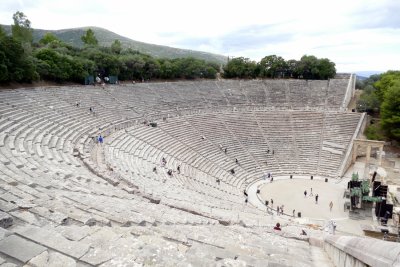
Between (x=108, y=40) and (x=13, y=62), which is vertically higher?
(x=108, y=40)

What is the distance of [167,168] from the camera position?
2309 centimetres

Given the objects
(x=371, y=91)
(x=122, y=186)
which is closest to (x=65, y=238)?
(x=122, y=186)

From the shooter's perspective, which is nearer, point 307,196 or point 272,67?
point 307,196

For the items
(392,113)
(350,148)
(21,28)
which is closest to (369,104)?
(392,113)

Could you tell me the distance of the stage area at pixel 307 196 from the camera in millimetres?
22623

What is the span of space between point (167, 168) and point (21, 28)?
4124cm

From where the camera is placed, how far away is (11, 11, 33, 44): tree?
49084mm

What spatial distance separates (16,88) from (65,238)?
26763mm

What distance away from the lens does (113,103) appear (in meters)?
33.0

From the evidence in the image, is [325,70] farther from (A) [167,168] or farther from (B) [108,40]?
→ (B) [108,40]

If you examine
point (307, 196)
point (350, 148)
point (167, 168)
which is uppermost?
point (350, 148)

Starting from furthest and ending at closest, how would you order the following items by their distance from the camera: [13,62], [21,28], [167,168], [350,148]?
1. [21,28]
2. [350,148]
3. [13,62]
4. [167,168]

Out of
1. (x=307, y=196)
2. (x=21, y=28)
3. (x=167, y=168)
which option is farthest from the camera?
(x=21, y=28)

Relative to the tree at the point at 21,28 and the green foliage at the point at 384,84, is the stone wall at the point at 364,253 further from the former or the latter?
the tree at the point at 21,28
